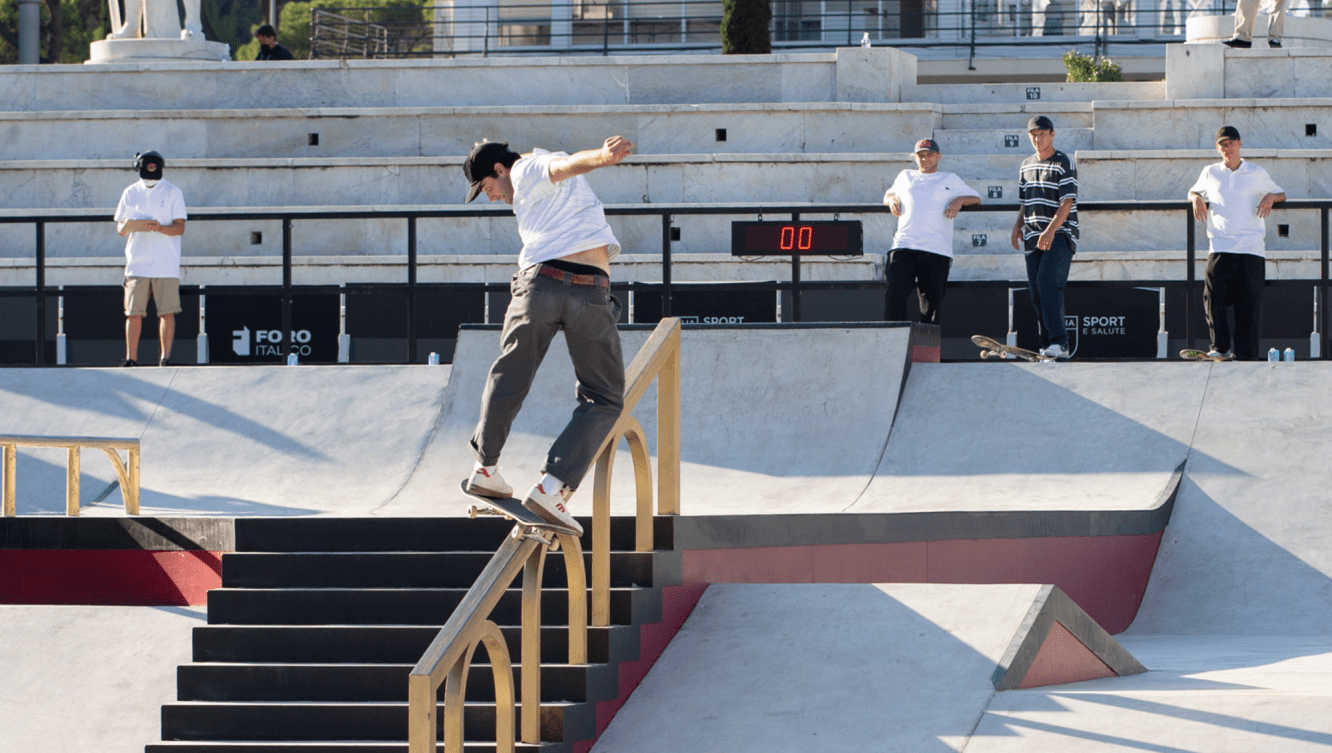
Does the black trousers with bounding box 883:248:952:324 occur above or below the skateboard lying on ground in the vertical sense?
above

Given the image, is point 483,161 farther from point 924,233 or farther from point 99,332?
point 99,332

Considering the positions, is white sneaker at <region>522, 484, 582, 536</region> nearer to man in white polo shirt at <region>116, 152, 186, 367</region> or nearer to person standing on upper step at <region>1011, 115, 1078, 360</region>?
person standing on upper step at <region>1011, 115, 1078, 360</region>

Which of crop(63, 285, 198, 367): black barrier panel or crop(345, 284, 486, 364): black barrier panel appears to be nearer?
crop(345, 284, 486, 364): black barrier panel

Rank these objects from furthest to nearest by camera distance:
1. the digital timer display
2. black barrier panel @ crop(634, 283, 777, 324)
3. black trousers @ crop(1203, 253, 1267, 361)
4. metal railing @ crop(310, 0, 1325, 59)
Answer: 1. metal railing @ crop(310, 0, 1325, 59)
2. black barrier panel @ crop(634, 283, 777, 324)
3. the digital timer display
4. black trousers @ crop(1203, 253, 1267, 361)

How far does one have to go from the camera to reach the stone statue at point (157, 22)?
2598 centimetres

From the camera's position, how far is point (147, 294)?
43.5 feet

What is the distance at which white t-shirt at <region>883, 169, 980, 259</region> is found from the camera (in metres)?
12.1

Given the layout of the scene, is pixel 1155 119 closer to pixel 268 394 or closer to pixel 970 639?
pixel 268 394

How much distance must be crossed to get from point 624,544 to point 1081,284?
7.58 metres

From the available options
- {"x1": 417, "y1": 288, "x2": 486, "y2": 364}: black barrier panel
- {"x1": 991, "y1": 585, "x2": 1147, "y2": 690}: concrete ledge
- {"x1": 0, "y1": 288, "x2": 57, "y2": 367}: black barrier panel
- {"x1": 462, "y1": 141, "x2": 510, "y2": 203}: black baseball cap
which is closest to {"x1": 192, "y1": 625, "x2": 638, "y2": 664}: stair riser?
{"x1": 991, "y1": 585, "x2": 1147, "y2": 690}: concrete ledge

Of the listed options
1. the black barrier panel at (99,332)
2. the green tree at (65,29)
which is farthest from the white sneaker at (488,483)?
the green tree at (65,29)

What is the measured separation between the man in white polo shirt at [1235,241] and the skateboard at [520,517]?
7.07m

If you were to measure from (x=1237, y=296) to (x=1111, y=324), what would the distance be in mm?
4149

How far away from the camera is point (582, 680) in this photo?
579cm
